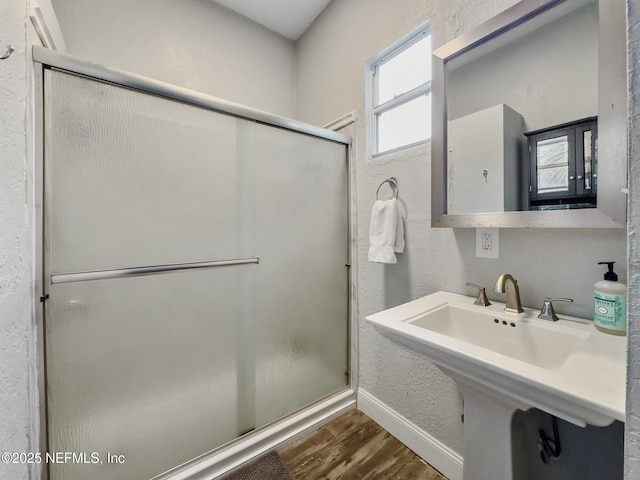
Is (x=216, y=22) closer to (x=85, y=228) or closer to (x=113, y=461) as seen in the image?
(x=85, y=228)

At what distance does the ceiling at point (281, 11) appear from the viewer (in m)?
1.75

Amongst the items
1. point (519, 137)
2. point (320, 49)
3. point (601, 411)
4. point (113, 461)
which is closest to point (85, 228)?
point (113, 461)

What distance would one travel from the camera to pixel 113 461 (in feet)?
3.28

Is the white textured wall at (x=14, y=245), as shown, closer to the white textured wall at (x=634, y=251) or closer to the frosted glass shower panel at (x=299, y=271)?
the frosted glass shower panel at (x=299, y=271)

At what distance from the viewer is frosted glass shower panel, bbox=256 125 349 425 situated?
1.37 m

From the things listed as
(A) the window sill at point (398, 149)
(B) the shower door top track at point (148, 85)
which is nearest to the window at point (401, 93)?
(A) the window sill at point (398, 149)

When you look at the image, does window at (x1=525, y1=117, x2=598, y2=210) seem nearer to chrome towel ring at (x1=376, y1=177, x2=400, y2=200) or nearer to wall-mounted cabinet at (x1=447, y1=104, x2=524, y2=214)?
wall-mounted cabinet at (x1=447, y1=104, x2=524, y2=214)

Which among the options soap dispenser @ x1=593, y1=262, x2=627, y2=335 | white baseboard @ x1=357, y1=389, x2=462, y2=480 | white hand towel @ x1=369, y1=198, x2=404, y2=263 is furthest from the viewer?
white hand towel @ x1=369, y1=198, x2=404, y2=263

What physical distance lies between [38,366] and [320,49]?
2.28 meters

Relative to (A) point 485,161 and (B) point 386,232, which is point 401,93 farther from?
(B) point 386,232

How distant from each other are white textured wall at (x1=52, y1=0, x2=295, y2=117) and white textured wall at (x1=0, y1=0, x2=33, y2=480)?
0.50 m

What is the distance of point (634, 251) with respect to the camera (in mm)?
302

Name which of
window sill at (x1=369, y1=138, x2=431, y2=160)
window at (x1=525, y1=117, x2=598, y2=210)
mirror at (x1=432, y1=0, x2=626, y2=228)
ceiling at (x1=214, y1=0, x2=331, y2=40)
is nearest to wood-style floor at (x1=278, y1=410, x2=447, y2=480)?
mirror at (x1=432, y1=0, x2=626, y2=228)

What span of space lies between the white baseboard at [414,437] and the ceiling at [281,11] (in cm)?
261
